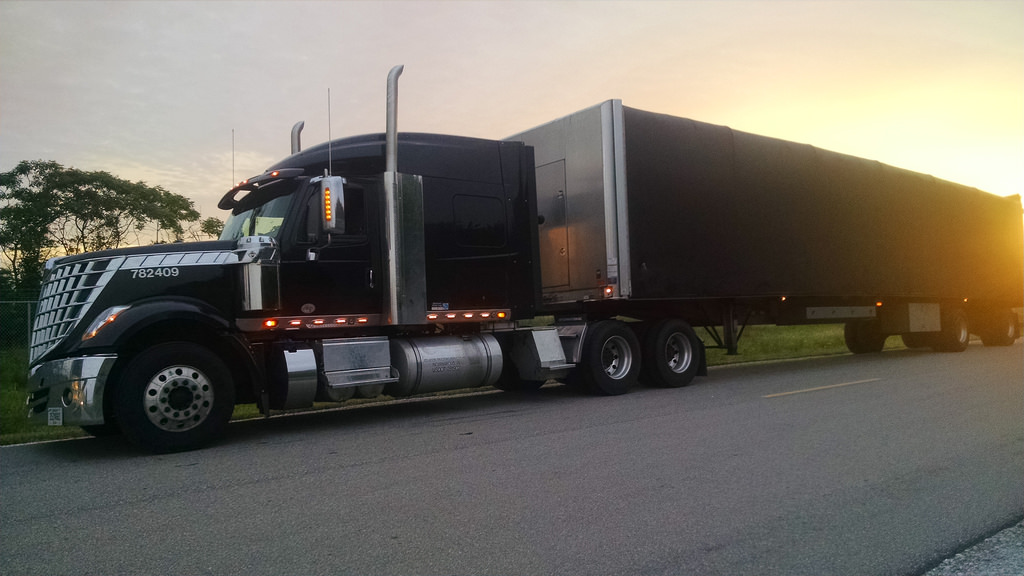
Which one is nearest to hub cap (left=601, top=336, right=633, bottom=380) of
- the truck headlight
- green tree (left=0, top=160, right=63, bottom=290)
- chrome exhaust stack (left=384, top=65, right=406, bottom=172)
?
chrome exhaust stack (left=384, top=65, right=406, bottom=172)

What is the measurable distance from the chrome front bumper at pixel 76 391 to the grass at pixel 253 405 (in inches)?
72.7

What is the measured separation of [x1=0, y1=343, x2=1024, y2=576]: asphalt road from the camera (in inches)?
153

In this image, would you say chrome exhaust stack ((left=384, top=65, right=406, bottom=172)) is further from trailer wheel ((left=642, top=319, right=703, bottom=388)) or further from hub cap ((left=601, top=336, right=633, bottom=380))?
trailer wheel ((left=642, top=319, right=703, bottom=388))

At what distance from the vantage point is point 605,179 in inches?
414

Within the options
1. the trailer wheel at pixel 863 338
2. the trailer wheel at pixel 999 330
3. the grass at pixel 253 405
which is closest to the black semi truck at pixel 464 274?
the grass at pixel 253 405

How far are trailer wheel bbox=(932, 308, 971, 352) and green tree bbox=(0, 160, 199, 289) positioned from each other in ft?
77.8

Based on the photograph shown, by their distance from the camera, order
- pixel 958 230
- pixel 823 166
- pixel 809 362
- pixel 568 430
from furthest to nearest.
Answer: pixel 958 230 → pixel 809 362 → pixel 823 166 → pixel 568 430

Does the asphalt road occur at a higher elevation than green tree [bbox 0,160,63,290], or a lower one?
lower

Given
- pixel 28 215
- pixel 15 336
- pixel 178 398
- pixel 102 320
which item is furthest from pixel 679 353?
pixel 28 215

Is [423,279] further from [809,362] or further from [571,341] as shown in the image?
[809,362]

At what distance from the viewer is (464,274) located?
9.38 metres

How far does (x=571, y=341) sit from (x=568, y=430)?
308cm

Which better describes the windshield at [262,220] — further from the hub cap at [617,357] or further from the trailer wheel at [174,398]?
Answer: the hub cap at [617,357]

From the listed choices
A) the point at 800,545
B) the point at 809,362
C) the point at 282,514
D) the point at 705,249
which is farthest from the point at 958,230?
the point at 282,514
